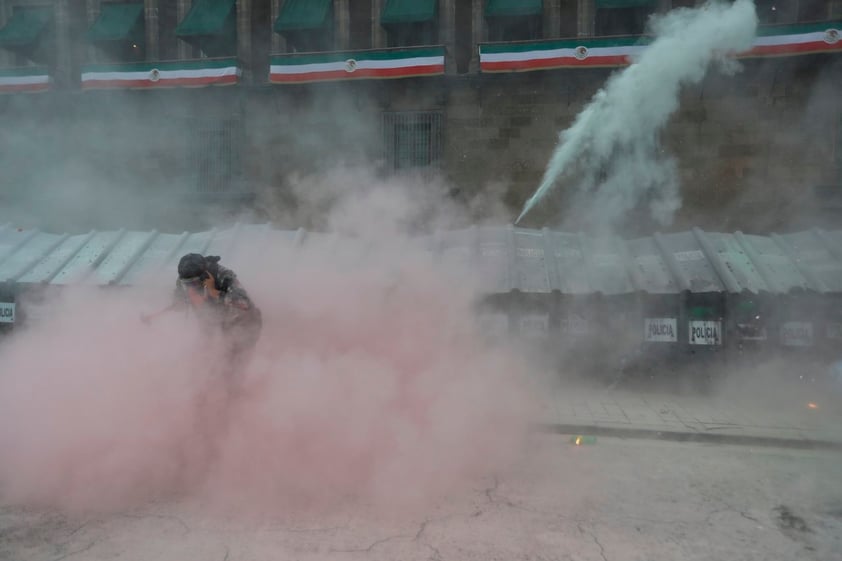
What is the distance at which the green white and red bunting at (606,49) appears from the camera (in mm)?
9023

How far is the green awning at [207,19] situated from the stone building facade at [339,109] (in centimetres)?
5

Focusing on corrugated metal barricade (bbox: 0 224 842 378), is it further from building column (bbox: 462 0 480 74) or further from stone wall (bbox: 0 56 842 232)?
building column (bbox: 462 0 480 74)

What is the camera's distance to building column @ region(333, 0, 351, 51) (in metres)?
11.8

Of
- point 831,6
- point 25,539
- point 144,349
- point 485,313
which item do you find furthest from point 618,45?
point 25,539

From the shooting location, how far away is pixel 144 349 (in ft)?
15.1

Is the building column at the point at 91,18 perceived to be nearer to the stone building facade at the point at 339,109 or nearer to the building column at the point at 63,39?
the stone building facade at the point at 339,109

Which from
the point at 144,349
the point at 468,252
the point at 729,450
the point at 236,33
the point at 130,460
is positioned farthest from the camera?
the point at 236,33

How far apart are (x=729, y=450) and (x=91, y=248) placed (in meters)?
8.23

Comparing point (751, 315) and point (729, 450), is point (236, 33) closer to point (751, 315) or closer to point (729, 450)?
point (751, 315)

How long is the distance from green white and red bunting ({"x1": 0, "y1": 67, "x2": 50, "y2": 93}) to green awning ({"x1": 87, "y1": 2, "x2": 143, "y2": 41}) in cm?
123

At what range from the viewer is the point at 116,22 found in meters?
12.1

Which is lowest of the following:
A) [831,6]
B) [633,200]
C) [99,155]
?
[633,200]

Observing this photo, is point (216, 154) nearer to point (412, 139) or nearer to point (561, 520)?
Result: point (412, 139)

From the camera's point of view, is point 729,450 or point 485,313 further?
point 485,313
